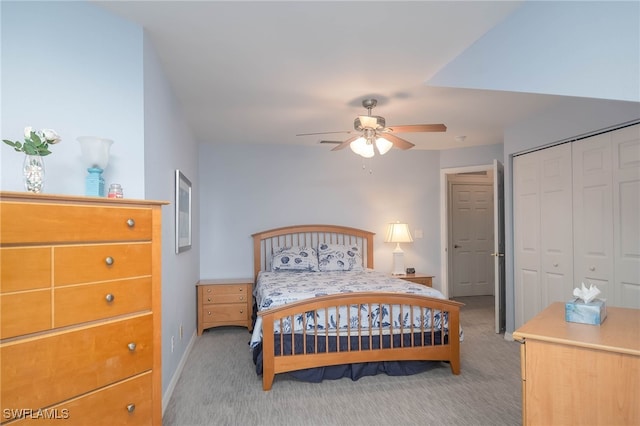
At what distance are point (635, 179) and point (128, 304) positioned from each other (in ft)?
11.5

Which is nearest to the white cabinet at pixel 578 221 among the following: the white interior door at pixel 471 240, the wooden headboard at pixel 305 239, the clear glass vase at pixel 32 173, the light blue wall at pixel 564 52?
the light blue wall at pixel 564 52

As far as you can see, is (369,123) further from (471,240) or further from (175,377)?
(471,240)

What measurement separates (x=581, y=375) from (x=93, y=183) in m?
2.30

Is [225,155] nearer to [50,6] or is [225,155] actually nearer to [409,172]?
[409,172]

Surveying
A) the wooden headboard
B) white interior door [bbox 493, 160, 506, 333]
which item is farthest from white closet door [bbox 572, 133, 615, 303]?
the wooden headboard

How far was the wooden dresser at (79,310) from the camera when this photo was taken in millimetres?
1242

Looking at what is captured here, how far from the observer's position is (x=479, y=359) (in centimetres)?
342

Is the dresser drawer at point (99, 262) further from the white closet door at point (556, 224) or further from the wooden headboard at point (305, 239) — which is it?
the white closet door at point (556, 224)

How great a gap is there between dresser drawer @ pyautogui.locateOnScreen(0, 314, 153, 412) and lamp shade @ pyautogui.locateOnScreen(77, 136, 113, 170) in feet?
2.56

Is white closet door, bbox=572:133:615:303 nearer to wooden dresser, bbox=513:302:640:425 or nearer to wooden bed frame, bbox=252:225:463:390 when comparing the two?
wooden bed frame, bbox=252:225:463:390

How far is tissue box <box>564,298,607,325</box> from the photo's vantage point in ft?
5.63

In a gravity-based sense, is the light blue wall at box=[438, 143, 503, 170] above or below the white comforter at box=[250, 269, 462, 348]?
above

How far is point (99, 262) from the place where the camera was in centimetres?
148

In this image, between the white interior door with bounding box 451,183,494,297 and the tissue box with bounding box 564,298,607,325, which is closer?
the tissue box with bounding box 564,298,607,325
